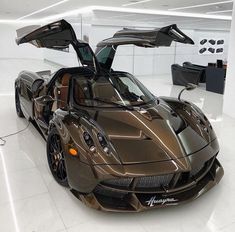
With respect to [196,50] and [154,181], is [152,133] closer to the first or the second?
[154,181]

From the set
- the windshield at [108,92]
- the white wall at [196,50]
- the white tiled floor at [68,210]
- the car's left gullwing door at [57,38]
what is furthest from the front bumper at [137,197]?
the white wall at [196,50]

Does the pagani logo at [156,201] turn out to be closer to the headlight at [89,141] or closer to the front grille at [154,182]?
the front grille at [154,182]

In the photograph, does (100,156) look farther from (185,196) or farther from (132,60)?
(132,60)

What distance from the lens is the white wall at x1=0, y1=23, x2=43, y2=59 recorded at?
1691 centimetres

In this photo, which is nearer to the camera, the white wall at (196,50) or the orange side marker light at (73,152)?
the orange side marker light at (73,152)

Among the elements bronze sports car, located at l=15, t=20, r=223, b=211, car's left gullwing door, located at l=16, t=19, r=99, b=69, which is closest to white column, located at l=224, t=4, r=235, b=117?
bronze sports car, located at l=15, t=20, r=223, b=211

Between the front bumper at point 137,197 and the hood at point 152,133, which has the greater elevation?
the hood at point 152,133

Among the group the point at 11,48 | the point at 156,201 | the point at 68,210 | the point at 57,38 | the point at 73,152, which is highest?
the point at 57,38

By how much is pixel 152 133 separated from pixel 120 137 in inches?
11.2

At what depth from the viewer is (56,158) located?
255 centimetres

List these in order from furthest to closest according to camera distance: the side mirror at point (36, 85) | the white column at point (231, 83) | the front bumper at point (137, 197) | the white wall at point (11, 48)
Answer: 1. the white wall at point (11, 48)
2. the white column at point (231, 83)
3. the side mirror at point (36, 85)
4. the front bumper at point (137, 197)

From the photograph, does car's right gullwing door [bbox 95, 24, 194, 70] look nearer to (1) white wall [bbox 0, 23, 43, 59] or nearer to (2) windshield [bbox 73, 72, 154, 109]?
(2) windshield [bbox 73, 72, 154, 109]

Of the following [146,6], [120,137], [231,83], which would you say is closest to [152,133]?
[120,137]

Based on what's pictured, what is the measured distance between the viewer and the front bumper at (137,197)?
196 centimetres
